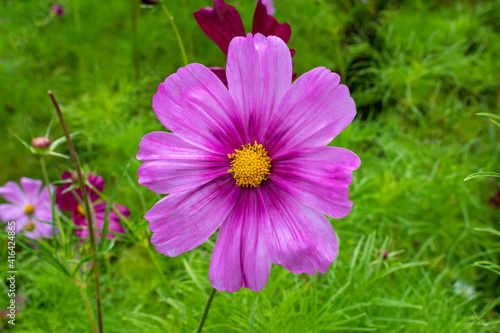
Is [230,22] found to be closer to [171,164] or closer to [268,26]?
[268,26]

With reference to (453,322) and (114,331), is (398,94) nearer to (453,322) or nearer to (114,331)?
(453,322)

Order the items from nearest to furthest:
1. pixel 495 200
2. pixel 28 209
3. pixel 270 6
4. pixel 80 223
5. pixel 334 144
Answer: pixel 80 223 < pixel 334 144 < pixel 28 209 < pixel 495 200 < pixel 270 6

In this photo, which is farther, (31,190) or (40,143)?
(31,190)

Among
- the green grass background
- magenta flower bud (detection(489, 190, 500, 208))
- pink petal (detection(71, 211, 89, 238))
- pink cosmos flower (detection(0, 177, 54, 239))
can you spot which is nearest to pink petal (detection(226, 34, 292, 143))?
the green grass background

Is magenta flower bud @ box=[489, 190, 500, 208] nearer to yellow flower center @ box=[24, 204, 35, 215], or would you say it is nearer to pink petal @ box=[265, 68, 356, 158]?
pink petal @ box=[265, 68, 356, 158]

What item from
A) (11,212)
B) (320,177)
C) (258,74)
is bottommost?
(11,212)

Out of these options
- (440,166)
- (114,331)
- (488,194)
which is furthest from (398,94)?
(114,331)

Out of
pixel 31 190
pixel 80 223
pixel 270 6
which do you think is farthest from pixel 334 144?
pixel 270 6
